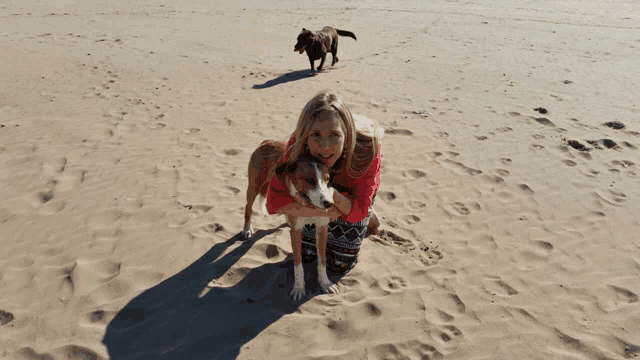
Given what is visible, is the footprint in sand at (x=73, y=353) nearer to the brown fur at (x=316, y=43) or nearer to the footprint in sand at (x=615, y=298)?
the footprint in sand at (x=615, y=298)

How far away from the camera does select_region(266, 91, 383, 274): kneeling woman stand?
2.45 m

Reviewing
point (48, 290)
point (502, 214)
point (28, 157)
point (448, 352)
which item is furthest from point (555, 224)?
point (28, 157)

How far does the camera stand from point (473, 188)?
16.4ft

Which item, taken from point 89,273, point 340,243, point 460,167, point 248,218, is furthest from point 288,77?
point 89,273

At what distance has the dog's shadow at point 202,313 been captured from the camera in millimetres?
2869

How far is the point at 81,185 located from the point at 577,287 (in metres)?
5.37

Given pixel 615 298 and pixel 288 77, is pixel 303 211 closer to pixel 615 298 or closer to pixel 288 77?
pixel 615 298

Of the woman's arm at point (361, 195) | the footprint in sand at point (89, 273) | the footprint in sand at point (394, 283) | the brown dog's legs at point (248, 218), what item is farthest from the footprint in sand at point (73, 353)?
the footprint in sand at point (394, 283)

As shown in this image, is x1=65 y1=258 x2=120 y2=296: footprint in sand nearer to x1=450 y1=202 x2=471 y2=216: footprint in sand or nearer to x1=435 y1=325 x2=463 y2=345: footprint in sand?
x1=435 y1=325 x2=463 y2=345: footprint in sand

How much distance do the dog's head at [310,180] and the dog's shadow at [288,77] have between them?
22.2 feet

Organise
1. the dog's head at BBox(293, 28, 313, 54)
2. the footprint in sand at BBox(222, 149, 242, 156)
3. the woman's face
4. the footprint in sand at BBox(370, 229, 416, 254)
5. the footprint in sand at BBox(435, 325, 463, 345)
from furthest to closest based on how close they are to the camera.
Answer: the dog's head at BBox(293, 28, 313, 54), the footprint in sand at BBox(222, 149, 242, 156), the footprint in sand at BBox(370, 229, 416, 254), the footprint in sand at BBox(435, 325, 463, 345), the woman's face

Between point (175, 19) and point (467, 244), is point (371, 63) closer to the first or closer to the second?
point (467, 244)

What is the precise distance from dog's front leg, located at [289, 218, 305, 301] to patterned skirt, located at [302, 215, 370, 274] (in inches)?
15.0

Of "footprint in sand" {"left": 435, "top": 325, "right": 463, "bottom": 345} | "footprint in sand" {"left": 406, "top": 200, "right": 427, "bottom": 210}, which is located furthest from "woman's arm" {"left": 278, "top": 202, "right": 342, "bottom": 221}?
"footprint in sand" {"left": 406, "top": 200, "right": 427, "bottom": 210}
